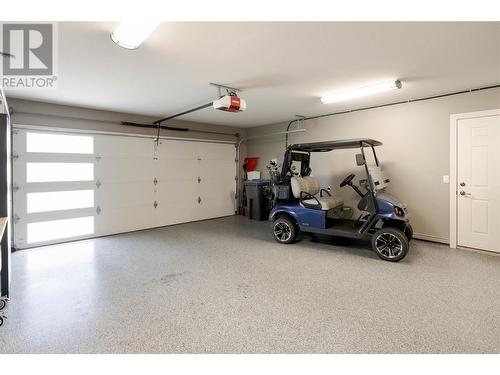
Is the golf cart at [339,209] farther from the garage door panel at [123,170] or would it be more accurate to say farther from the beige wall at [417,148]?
the garage door panel at [123,170]

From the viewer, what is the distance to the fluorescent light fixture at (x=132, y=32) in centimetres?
201

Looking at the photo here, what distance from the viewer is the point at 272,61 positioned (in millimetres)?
2932

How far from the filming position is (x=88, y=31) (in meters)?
2.25

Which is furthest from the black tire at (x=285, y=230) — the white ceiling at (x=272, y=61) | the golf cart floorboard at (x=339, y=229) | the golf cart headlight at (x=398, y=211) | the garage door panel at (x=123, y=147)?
the garage door panel at (x=123, y=147)

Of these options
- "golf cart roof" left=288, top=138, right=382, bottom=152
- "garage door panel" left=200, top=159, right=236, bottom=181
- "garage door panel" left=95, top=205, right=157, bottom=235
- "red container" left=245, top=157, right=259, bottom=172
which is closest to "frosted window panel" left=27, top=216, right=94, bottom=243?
"garage door panel" left=95, top=205, right=157, bottom=235

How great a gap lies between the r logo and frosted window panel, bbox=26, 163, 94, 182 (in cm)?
186

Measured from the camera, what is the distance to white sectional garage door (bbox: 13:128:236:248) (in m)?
4.48

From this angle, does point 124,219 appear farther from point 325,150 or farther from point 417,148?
point 417,148

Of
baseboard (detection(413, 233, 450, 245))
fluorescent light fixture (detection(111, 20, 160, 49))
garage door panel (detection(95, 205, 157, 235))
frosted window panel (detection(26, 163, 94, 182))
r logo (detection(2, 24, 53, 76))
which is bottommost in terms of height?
baseboard (detection(413, 233, 450, 245))

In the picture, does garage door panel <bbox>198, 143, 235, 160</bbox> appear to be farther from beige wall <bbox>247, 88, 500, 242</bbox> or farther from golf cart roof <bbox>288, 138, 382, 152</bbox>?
→ beige wall <bbox>247, 88, 500, 242</bbox>

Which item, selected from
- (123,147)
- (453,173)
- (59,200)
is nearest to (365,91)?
(453,173)

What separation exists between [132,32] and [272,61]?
4.73 feet

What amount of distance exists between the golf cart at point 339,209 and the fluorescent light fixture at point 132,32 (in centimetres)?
290
